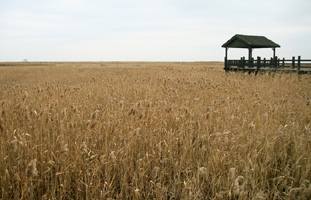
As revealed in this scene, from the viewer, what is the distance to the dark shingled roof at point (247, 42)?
78.7ft

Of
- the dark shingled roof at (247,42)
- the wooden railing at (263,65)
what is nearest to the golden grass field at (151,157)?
the wooden railing at (263,65)

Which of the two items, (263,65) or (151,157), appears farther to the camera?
(263,65)

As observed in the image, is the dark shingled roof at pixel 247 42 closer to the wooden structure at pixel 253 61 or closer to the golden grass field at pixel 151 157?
the wooden structure at pixel 253 61

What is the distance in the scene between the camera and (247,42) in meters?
23.5

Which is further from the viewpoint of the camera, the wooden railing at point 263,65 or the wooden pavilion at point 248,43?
the wooden pavilion at point 248,43

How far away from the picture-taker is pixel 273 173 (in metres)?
2.77

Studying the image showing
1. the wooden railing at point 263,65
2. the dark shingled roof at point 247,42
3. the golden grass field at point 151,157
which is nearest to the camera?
the golden grass field at point 151,157

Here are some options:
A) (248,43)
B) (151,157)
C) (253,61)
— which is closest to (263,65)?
(253,61)

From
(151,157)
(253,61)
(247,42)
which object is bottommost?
(151,157)

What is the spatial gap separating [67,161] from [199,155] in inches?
67.3

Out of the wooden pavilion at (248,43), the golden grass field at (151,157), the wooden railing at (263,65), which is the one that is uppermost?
the wooden pavilion at (248,43)

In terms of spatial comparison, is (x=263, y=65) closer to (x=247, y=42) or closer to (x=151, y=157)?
(x=247, y=42)

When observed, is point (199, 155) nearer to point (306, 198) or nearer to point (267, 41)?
point (306, 198)

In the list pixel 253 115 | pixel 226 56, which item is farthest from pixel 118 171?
pixel 226 56
